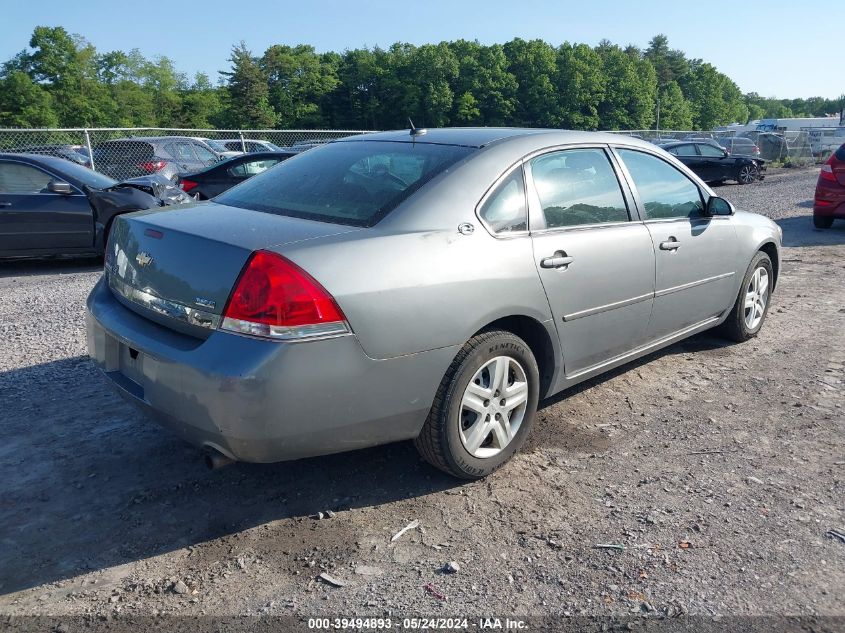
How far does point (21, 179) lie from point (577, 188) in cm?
759

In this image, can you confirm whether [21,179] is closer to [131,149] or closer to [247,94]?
[131,149]

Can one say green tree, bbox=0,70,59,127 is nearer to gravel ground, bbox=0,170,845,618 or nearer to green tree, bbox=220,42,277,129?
green tree, bbox=220,42,277,129

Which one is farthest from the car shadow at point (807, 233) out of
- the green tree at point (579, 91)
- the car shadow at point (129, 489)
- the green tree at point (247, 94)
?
the green tree at point (579, 91)

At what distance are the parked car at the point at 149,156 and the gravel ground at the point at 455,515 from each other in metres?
11.8

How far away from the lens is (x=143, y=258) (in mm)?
3086

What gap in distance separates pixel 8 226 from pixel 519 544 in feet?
26.3

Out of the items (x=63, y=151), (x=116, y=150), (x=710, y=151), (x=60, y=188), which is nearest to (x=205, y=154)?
(x=116, y=150)

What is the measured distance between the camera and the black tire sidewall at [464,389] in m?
3.08

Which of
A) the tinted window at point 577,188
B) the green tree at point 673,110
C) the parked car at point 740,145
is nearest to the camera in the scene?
the tinted window at point 577,188

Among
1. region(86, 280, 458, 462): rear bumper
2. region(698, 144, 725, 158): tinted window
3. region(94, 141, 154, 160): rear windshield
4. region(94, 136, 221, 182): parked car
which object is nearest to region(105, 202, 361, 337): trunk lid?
region(86, 280, 458, 462): rear bumper

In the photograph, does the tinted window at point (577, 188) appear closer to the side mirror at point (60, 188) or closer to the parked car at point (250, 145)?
the side mirror at point (60, 188)

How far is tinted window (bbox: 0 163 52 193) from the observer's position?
28.2 feet

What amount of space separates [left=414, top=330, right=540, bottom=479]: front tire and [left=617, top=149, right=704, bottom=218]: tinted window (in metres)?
1.53

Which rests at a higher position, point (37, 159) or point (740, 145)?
point (740, 145)
